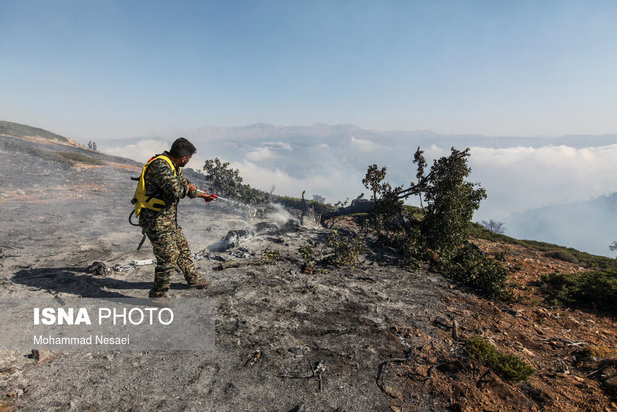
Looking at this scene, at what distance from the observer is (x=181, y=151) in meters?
5.58

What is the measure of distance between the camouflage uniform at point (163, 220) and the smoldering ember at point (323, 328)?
0.97 meters

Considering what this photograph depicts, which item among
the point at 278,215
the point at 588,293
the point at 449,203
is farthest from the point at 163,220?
the point at 278,215

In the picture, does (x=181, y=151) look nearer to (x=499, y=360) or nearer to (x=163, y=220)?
(x=163, y=220)

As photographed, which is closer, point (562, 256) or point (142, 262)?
point (142, 262)

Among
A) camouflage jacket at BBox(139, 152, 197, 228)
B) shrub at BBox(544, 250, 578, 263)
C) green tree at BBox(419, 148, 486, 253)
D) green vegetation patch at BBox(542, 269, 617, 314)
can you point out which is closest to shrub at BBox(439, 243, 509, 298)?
green tree at BBox(419, 148, 486, 253)

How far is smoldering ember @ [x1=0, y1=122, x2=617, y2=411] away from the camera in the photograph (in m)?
3.77

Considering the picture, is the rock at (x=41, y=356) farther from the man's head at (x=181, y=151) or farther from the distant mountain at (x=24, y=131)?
the distant mountain at (x=24, y=131)

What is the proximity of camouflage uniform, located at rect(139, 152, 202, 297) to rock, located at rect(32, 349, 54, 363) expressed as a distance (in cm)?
173

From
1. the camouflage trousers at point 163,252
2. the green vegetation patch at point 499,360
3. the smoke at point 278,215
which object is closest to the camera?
the green vegetation patch at point 499,360

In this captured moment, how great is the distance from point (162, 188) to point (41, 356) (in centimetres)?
288

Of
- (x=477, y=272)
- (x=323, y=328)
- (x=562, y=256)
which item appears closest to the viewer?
(x=323, y=328)

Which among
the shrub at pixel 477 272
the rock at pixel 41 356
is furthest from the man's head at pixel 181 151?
the shrub at pixel 477 272

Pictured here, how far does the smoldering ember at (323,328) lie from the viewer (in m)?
3.77

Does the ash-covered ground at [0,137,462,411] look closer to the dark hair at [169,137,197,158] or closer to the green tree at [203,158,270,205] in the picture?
the dark hair at [169,137,197,158]
